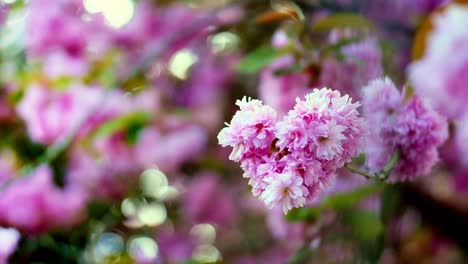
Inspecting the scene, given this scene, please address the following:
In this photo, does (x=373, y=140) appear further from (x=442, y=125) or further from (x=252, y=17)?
(x=252, y=17)

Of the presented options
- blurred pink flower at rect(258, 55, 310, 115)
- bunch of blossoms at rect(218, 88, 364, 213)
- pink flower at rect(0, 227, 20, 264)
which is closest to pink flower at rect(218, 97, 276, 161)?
bunch of blossoms at rect(218, 88, 364, 213)

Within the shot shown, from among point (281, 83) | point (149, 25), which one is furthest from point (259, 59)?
point (149, 25)

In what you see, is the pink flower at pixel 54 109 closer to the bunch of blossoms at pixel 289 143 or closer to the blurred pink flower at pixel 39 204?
the blurred pink flower at pixel 39 204

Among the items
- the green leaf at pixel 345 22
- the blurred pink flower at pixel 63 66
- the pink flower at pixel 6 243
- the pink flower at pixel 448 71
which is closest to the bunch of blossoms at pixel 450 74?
the pink flower at pixel 448 71

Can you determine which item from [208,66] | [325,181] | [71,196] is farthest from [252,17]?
[325,181]

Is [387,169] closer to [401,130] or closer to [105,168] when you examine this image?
[401,130]

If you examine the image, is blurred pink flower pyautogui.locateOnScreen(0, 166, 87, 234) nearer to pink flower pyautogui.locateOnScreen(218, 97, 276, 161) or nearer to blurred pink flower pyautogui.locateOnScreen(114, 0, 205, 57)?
blurred pink flower pyautogui.locateOnScreen(114, 0, 205, 57)
